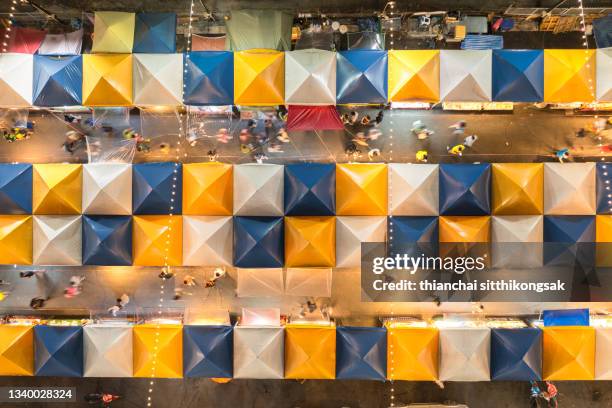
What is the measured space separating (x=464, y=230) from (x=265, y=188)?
4.24m


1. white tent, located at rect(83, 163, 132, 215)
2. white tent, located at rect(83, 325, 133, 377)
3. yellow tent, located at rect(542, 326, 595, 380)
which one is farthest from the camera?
white tent, located at rect(83, 325, 133, 377)

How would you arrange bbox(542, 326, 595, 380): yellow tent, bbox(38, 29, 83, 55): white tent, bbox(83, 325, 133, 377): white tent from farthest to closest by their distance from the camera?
bbox(38, 29, 83, 55): white tent → bbox(83, 325, 133, 377): white tent → bbox(542, 326, 595, 380): yellow tent

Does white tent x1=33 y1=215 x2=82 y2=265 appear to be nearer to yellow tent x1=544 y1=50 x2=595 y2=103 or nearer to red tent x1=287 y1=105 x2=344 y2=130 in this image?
red tent x1=287 y1=105 x2=344 y2=130

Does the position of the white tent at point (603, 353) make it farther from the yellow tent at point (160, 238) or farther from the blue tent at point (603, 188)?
the yellow tent at point (160, 238)

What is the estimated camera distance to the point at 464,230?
7523 millimetres

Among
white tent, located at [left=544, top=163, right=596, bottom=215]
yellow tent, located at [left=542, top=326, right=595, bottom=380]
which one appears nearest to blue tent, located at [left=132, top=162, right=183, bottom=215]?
white tent, located at [left=544, top=163, right=596, bottom=215]

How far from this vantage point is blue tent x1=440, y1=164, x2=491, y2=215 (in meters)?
7.41

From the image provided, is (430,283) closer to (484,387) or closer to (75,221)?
(484,387)

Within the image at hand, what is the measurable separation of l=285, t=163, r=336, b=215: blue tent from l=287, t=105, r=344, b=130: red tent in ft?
3.11

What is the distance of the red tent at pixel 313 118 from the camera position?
7.82 meters

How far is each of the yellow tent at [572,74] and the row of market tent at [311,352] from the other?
4.83 meters

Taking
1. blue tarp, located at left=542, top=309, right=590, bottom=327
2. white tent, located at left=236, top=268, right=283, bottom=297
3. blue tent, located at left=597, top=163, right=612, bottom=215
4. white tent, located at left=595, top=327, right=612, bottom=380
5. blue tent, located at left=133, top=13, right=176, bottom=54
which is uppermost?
blue tent, located at left=133, top=13, right=176, bottom=54

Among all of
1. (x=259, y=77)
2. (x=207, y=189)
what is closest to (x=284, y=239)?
(x=207, y=189)

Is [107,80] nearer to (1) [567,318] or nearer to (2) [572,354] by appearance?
(1) [567,318]
